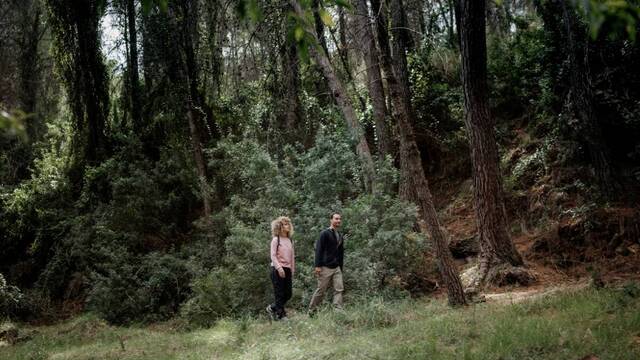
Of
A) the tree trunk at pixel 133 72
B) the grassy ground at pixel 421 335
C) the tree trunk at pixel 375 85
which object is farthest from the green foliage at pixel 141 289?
the tree trunk at pixel 133 72

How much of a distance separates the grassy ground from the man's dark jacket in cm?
95

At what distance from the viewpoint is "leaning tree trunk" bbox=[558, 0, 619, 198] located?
1159cm

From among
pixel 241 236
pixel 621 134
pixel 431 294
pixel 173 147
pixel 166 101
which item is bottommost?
pixel 431 294

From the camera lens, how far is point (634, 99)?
12055mm

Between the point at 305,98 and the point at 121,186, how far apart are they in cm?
684

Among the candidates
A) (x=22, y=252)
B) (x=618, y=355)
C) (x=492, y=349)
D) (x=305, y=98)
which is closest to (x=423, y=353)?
(x=492, y=349)

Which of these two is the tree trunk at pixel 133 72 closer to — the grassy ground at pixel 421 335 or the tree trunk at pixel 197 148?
the tree trunk at pixel 197 148

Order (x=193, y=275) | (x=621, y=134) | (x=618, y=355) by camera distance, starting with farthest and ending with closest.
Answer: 1. (x=193, y=275)
2. (x=621, y=134)
3. (x=618, y=355)

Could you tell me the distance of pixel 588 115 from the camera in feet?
38.5

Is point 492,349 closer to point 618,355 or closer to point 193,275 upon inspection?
point 618,355

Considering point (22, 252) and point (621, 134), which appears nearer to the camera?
point (621, 134)

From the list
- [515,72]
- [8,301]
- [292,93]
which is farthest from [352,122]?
[8,301]

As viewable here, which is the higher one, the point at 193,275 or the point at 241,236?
the point at 241,236

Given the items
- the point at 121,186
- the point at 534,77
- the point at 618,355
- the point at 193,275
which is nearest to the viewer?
the point at 618,355
